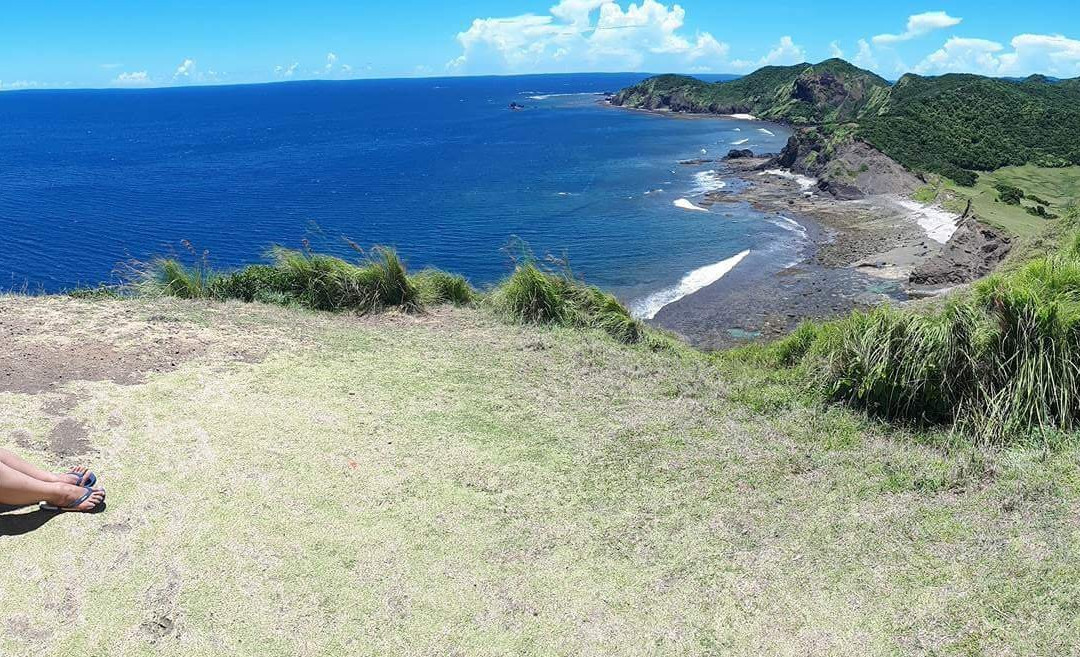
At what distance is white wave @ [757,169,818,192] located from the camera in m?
52.3

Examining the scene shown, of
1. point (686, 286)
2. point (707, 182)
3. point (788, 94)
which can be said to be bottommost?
point (686, 286)

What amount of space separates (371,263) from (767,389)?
734cm

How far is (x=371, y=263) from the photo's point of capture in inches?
539

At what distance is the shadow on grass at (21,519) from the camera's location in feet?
18.7

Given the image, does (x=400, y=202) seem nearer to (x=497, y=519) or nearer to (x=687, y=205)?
(x=687, y=205)

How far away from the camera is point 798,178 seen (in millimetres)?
55094

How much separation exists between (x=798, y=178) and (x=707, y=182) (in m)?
6.34

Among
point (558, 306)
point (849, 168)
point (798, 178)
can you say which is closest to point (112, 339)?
point (558, 306)

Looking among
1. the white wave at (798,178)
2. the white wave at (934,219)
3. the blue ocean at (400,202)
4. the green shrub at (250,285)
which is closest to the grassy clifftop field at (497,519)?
the green shrub at (250,285)

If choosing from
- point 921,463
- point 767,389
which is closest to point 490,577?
point 921,463

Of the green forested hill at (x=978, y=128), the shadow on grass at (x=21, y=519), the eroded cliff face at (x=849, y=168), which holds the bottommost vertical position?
the shadow on grass at (x=21, y=519)

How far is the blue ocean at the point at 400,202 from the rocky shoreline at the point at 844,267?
1.79 m

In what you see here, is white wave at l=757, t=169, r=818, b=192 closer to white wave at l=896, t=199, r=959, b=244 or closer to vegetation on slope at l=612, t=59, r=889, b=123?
white wave at l=896, t=199, r=959, b=244

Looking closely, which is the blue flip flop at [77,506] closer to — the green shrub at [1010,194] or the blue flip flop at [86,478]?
the blue flip flop at [86,478]
